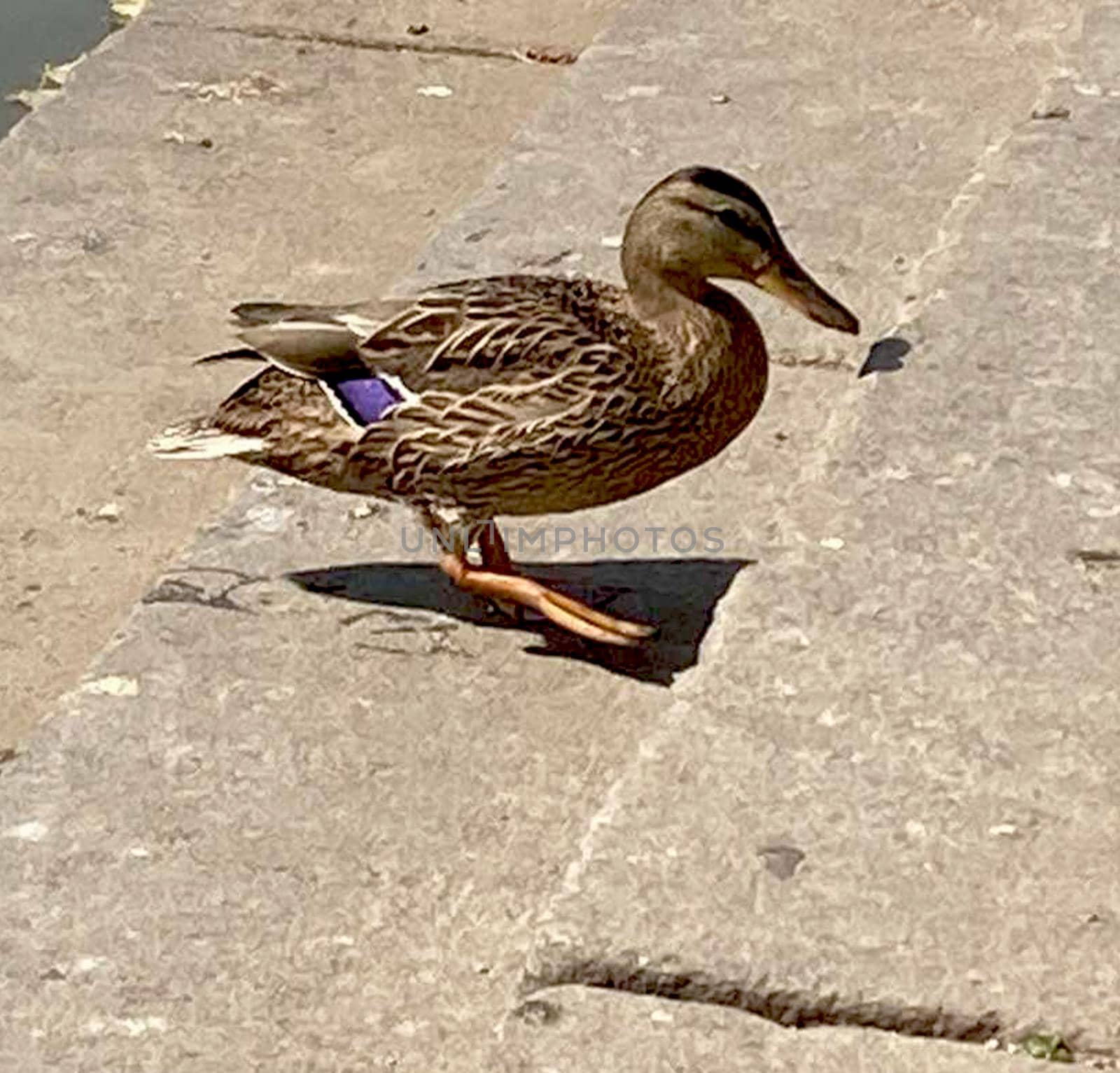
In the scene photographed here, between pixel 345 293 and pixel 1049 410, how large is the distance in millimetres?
2177

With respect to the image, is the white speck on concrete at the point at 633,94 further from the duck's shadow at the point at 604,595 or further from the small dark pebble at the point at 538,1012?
the small dark pebble at the point at 538,1012

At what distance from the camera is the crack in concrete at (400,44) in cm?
751

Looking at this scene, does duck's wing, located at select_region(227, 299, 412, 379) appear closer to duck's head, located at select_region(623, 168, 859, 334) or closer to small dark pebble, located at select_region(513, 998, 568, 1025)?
duck's head, located at select_region(623, 168, 859, 334)

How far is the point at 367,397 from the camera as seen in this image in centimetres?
453

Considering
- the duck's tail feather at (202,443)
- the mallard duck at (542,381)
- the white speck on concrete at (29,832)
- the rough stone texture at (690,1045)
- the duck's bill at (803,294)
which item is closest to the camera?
the rough stone texture at (690,1045)

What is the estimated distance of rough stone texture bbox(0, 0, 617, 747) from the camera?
537 centimetres

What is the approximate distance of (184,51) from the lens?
7.40 metres

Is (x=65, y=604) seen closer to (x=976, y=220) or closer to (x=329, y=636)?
(x=329, y=636)

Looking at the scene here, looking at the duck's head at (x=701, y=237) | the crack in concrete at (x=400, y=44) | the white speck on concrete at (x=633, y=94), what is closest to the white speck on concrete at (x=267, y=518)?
the duck's head at (x=701, y=237)

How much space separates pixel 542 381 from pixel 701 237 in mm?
329

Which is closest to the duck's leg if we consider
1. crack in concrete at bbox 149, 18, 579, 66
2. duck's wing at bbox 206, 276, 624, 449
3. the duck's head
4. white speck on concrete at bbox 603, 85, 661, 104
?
duck's wing at bbox 206, 276, 624, 449

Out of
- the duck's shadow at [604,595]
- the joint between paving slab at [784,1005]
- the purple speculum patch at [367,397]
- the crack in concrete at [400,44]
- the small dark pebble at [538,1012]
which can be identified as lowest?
the crack in concrete at [400,44]

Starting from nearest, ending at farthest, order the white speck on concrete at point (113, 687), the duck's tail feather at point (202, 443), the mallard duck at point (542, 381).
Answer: the white speck on concrete at point (113, 687)
the mallard duck at point (542, 381)
the duck's tail feather at point (202, 443)

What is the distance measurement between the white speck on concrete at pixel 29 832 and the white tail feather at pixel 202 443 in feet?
2.74
